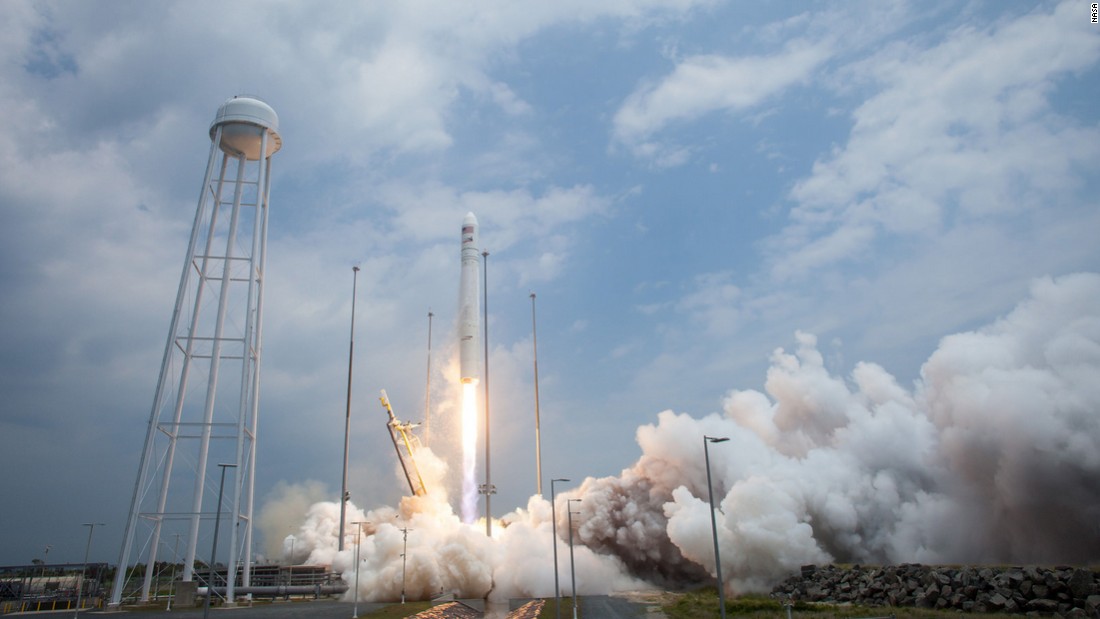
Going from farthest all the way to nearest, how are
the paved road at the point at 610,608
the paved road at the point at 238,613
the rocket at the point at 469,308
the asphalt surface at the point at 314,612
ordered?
the rocket at the point at 469,308, the paved road at the point at 238,613, the asphalt surface at the point at 314,612, the paved road at the point at 610,608

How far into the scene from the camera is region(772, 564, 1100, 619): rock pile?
34.8 metres

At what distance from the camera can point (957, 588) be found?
131 feet

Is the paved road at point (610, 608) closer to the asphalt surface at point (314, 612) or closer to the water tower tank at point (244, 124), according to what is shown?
the asphalt surface at point (314, 612)

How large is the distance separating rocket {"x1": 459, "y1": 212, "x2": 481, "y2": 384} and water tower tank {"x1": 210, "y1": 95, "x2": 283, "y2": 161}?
18.1 meters

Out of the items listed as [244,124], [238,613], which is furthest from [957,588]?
[244,124]

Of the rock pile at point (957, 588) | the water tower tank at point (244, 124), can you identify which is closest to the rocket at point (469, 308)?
the water tower tank at point (244, 124)

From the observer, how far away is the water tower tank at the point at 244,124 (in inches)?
2319

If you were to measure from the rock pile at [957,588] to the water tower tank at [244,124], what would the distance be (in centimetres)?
5017

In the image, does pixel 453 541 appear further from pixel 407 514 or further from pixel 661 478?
pixel 661 478

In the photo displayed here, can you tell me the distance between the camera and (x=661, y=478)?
62312 mm

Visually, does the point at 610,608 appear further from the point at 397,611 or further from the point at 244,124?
the point at 244,124

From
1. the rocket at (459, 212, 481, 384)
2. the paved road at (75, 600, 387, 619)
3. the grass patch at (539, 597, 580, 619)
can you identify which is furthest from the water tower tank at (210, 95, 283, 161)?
the grass patch at (539, 597, 580, 619)

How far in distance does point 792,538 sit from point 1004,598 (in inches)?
625

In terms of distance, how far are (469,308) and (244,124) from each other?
22953 millimetres
